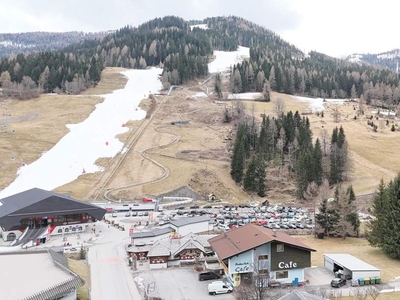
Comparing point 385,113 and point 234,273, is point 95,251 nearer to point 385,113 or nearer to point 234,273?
point 234,273

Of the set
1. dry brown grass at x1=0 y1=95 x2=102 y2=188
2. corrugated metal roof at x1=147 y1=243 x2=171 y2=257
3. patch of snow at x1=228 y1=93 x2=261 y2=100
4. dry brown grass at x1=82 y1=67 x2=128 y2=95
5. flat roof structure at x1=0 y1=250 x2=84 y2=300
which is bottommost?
corrugated metal roof at x1=147 y1=243 x2=171 y2=257

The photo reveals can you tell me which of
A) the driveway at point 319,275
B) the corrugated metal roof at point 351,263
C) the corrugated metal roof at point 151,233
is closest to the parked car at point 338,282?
the driveway at point 319,275

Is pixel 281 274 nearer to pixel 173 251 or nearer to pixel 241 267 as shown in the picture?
pixel 241 267

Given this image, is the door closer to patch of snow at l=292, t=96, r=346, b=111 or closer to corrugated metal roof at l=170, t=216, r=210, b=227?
corrugated metal roof at l=170, t=216, r=210, b=227

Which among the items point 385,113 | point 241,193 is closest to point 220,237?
point 241,193

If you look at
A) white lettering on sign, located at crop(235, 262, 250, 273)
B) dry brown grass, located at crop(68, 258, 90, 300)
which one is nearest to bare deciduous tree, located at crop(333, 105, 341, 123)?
white lettering on sign, located at crop(235, 262, 250, 273)

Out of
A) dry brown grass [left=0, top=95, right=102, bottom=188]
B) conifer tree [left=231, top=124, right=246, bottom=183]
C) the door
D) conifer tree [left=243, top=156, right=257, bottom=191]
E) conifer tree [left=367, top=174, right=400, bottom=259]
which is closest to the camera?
the door

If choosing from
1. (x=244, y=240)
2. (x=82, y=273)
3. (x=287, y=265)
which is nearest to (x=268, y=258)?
(x=287, y=265)
